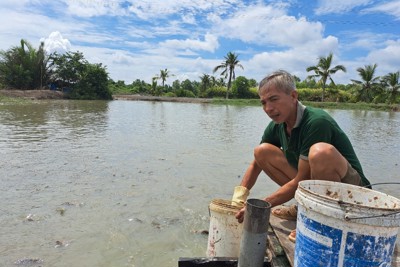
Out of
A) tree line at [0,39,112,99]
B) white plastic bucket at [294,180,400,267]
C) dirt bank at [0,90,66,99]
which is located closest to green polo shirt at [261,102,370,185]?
white plastic bucket at [294,180,400,267]

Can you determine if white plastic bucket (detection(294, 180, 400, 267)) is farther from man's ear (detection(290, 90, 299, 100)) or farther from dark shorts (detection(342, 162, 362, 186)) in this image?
man's ear (detection(290, 90, 299, 100))

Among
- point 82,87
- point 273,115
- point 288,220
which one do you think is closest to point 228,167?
point 288,220

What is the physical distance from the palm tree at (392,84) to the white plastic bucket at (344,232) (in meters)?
45.8

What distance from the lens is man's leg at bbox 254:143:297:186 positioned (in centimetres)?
296

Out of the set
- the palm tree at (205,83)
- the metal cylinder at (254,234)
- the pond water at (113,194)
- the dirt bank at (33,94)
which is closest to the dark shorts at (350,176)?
the metal cylinder at (254,234)

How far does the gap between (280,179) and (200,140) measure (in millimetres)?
6785

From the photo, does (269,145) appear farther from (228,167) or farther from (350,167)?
(228,167)

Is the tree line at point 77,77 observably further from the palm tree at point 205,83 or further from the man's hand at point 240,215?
the man's hand at point 240,215

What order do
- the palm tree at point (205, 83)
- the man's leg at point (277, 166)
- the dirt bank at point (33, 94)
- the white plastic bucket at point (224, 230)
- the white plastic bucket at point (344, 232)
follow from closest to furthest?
1. the white plastic bucket at point (344, 232)
2. the white plastic bucket at point (224, 230)
3. the man's leg at point (277, 166)
4. the dirt bank at point (33, 94)
5. the palm tree at point (205, 83)

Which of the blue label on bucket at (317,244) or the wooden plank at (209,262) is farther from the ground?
the blue label on bucket at (317,244)

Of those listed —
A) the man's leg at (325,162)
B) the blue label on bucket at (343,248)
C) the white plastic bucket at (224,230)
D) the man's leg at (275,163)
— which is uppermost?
the man's leg at (325,162)

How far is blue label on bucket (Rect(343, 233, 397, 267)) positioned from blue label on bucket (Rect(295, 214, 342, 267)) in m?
0.05

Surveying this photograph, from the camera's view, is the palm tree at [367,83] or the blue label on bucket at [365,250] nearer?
the blue label on bucket at [365,250]

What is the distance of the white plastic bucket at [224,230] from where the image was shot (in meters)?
2.40
